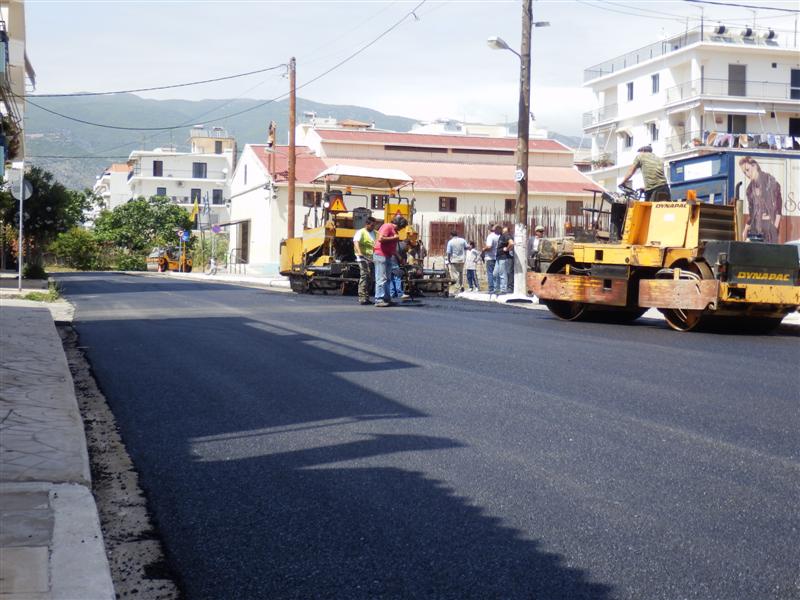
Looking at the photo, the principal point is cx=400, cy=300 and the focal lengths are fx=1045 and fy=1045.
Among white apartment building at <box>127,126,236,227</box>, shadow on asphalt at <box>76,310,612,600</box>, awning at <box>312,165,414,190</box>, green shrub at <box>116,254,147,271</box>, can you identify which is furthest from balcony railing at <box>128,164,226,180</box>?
shadow on asphalt at <box>76,310,612,600</box>

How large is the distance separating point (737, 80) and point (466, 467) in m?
57.8

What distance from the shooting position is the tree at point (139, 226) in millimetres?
74838

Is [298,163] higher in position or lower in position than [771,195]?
higher

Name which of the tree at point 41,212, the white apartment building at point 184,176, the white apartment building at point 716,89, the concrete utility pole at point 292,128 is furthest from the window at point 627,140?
the white apartment building at point 184,176

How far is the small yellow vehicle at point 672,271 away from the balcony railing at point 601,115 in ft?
170

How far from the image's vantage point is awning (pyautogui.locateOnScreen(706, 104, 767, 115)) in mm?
57250

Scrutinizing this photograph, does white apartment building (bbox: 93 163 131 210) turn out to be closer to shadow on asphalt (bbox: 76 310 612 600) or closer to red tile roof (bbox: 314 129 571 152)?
red tile roof (bbox: 314 129 571 152)

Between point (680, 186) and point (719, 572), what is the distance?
51.4ft

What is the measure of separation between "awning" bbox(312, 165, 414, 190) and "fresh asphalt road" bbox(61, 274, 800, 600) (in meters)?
13.9

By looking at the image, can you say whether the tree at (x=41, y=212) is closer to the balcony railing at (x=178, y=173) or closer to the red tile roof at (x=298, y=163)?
the red tile roof at (x=298, y=163)

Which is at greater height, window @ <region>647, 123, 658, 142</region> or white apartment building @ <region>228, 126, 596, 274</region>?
window @ <region>647, 123, 658, 142</region>

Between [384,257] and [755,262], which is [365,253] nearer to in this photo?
[384,257]

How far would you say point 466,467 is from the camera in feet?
Answer: 18.8

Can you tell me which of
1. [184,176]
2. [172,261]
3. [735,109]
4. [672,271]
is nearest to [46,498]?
[672,271]
